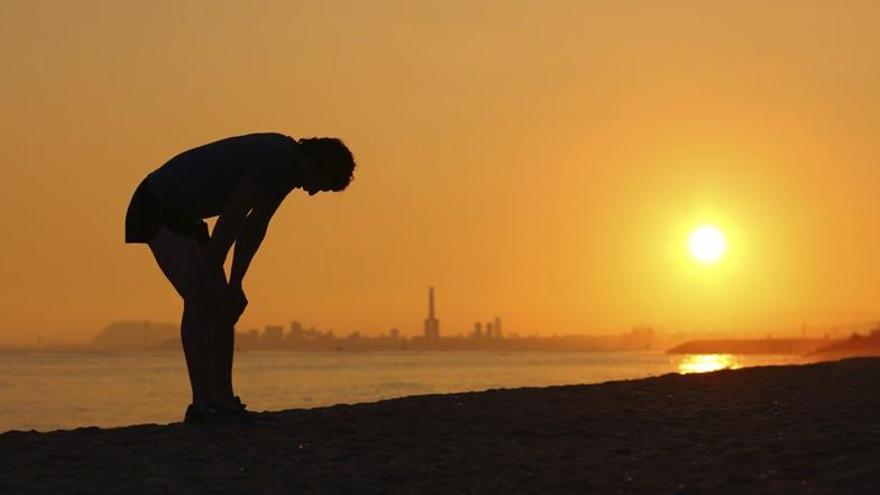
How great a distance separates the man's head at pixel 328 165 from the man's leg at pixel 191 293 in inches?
37.8

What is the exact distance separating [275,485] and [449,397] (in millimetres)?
3806

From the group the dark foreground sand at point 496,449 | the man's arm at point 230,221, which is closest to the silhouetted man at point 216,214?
the man's arm at point 230,221

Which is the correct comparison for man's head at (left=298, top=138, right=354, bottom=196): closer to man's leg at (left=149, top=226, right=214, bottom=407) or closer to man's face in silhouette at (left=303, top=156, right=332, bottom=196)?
man's face in silhouette at (left=303, top=156, right=332, bottom=196)

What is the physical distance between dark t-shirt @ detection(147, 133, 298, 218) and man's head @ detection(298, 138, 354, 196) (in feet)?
0.40

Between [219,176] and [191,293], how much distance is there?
852 mm

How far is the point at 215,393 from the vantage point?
1008 cm

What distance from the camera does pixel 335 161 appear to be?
32.2ft

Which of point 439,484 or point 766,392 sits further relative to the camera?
point 766,392

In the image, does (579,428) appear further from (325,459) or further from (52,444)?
(52,444)

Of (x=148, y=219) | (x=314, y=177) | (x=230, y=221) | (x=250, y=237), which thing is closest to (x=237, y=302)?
(x=250, y=237)

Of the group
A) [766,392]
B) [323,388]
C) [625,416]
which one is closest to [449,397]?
[625,416]

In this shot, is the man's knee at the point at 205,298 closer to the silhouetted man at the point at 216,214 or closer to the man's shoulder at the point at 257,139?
the silhouetted man at the point at 216,214

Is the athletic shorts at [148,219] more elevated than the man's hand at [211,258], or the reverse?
the athletic shorts at [148,219]

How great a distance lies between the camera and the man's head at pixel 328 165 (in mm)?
9828
